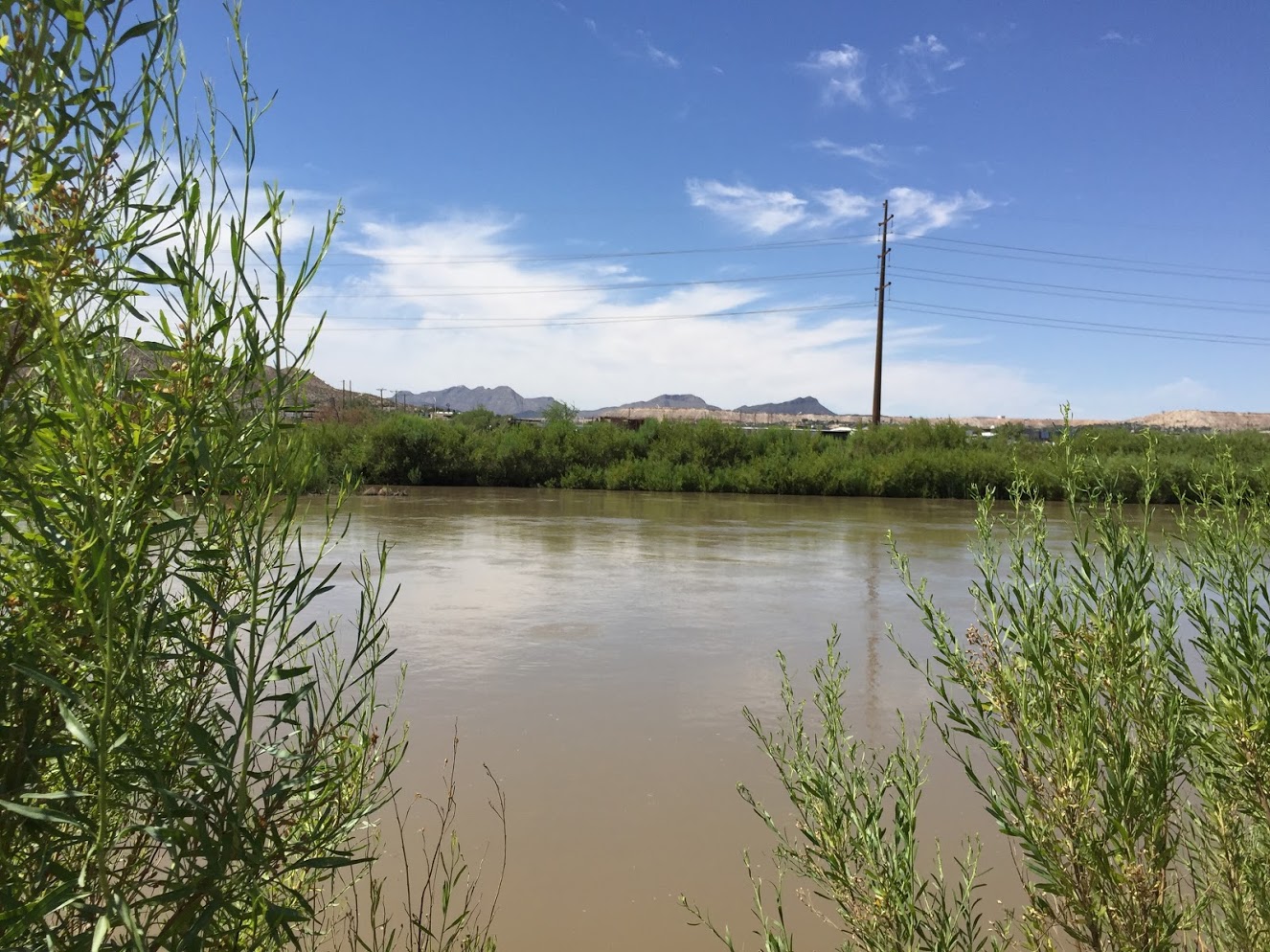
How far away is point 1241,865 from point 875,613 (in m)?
6.78

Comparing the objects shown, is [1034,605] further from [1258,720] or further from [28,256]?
[28,256]

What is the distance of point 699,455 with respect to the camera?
2558cm

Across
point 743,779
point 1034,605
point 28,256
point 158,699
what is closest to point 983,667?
point 1034,605

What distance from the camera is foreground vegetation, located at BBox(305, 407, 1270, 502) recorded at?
23500 mm

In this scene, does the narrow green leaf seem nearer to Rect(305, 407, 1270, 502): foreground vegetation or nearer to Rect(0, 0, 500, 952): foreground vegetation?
Rect(0, 0, 500, 952): foreground vegetation

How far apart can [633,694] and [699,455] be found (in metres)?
19.9

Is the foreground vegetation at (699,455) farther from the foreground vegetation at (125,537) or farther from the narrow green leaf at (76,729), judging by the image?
the narrow green leaf at (76,729)

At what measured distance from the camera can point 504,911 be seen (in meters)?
3.27

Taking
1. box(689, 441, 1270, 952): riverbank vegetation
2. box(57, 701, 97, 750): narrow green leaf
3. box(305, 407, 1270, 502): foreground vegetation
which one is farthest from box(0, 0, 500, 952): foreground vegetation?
box(305, 407, 1270, 502): foreground vegetation

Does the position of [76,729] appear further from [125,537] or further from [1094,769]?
[1094,769]

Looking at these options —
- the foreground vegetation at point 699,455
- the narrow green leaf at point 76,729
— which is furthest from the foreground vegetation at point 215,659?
the foreground vegetation at point 699,455

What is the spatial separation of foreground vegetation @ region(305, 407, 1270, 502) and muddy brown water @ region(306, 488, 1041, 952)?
9719 mm

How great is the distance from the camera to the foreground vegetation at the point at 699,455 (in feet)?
77.1

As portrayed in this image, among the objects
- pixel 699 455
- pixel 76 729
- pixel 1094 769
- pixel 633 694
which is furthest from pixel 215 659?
pixel 699 455
